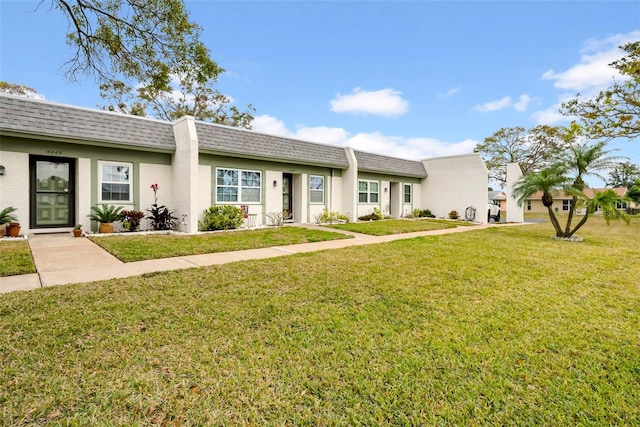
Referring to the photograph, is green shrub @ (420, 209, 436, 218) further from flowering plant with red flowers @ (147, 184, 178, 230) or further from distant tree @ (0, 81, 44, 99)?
distant tree @ (0, 81, 44, 99)

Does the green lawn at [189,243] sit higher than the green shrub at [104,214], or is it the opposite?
the green shrub at [104,214]

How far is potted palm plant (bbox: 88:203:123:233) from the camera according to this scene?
30.0 feet

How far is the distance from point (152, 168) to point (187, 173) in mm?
1608

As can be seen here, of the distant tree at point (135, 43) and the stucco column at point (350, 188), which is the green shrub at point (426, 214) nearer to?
the stucco column at point (350, 188)

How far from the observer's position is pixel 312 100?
18.1 meters

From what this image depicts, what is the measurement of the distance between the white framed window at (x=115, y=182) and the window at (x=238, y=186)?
2768 mm

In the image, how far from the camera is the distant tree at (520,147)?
98.1 feet

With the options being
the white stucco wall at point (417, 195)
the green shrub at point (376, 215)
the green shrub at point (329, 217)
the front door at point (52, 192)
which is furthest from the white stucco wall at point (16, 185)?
the white stucco wall at point (417, 195)

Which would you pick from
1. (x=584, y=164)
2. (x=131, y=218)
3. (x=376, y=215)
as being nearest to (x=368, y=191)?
(x=376, y=215)

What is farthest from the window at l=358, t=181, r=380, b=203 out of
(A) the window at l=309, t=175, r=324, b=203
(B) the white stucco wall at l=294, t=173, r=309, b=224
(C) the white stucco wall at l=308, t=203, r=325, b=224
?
(B) the white stucco wall at l=294, t=173, r=309, b=224

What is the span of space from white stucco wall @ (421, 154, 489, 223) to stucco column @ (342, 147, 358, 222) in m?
6.74

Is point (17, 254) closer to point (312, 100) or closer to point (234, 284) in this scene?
point (234, 284)

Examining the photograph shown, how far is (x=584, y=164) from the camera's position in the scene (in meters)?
9.65

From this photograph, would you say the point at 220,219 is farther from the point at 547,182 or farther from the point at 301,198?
the point at 547,182
